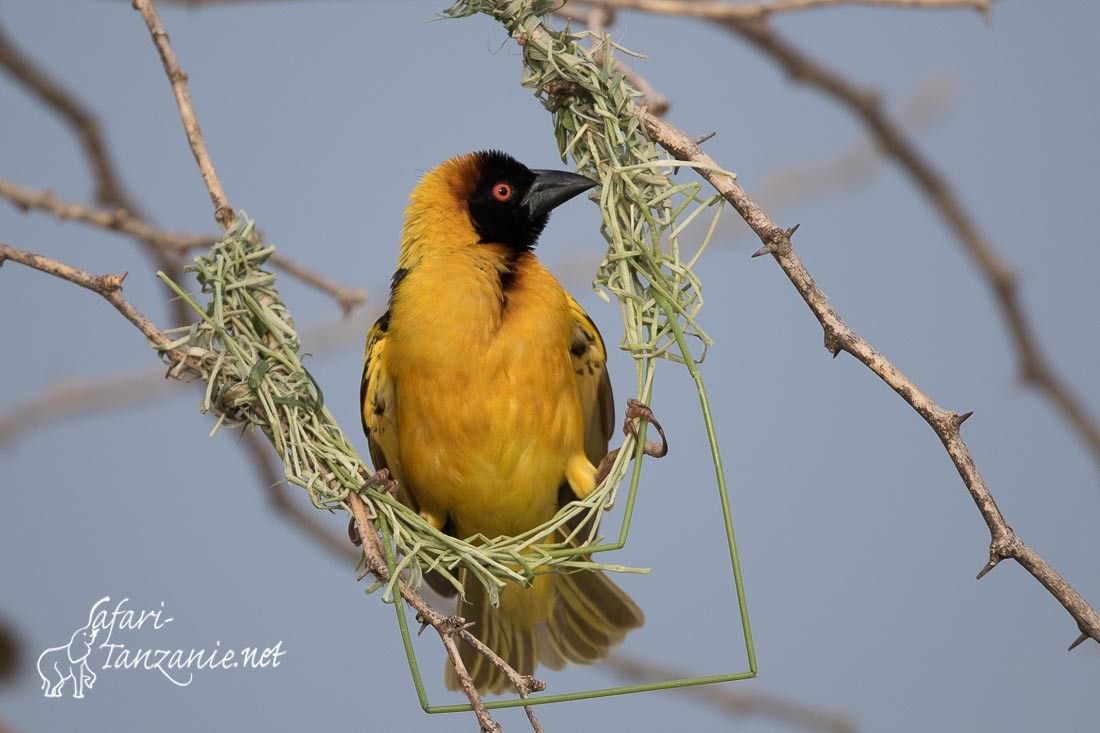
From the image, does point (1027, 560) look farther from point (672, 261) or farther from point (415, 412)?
point (415, 412)

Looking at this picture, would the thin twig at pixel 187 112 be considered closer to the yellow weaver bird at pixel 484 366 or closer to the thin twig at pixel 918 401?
the yellow weaver bird at pixel 484 366

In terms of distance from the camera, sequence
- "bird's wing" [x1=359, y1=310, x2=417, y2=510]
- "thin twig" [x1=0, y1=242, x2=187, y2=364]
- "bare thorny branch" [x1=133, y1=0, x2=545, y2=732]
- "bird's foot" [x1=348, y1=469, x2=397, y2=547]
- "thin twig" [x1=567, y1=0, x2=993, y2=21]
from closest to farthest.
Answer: "bare thorny branch" [x1=133, y1=0, x2=545, y2=732] → "thin twig" [x1=0, y1=242, x2=187, y2=364] → "bird's foot" [x1=348, y1=469, x2=397, y2=547] → "thin twig" [x1=567, y1=0, x2=993, y2=21] → "bird's wing" [x1=359, y1=310, x2=417, y2=510]

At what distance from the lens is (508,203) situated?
262 centimetres

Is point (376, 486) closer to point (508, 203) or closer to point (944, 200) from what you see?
point (508, 203)

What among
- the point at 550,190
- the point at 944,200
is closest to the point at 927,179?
the point at 944,200

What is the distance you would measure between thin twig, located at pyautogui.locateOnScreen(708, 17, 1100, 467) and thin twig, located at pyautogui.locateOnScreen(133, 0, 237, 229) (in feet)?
4.39

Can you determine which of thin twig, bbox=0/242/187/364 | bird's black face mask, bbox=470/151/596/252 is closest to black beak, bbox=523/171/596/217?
bird's black face mask, bbox=470/151/596/252

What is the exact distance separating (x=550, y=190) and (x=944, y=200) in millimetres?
993

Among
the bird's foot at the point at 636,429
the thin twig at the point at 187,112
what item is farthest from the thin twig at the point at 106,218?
the bird's foot at the point at 636,429

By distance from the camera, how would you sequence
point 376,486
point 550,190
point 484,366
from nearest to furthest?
point 376,486 < point 484,366 < point 550,190

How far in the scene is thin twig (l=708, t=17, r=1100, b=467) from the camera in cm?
272

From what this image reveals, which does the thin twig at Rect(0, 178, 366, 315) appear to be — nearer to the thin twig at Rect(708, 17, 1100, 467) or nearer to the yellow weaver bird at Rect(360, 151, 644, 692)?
the yellow weaver bird at Rect(360, 151, 644, 692)

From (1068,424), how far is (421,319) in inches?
59.6

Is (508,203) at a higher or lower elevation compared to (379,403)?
higher
